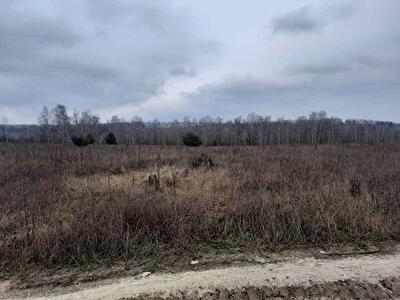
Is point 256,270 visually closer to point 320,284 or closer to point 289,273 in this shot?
point 289,273

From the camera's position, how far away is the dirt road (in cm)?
336

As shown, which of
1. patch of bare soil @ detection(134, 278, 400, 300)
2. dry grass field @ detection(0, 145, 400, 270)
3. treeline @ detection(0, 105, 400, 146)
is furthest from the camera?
treeline @ detection(0, 105, 400, 146)

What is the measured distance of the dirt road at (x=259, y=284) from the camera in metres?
3.36

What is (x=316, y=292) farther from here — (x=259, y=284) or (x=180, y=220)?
(x=180, y=220)

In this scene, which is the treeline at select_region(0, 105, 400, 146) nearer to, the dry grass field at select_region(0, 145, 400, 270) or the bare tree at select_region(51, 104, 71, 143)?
the bare tree at select_region(51, 104, 71, 143)

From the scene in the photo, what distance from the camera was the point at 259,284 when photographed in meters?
3.54

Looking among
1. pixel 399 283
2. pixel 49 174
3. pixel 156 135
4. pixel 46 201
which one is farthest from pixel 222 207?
pixel 156 135

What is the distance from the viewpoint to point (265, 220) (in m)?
5.30

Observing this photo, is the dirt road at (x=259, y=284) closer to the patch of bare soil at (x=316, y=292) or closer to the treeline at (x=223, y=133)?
the patch of bare soil at (x=316, y=292)

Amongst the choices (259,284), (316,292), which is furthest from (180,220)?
(316,292)

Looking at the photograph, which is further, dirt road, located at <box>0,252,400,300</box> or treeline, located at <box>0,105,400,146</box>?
treeline, located at <box>0,105,400,146</box>

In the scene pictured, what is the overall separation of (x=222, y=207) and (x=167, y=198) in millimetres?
1197

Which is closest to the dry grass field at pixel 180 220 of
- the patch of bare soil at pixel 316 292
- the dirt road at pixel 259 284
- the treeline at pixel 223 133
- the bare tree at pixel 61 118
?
the dirt road at pixel 259 284

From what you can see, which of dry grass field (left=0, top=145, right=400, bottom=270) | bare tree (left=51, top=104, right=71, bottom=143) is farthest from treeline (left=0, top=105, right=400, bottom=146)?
dry grass field (left=0, top=145, right=400, bottom=270)
